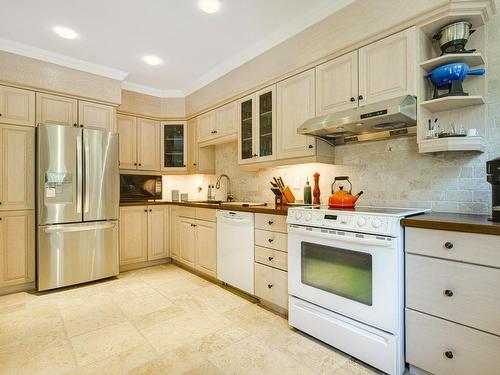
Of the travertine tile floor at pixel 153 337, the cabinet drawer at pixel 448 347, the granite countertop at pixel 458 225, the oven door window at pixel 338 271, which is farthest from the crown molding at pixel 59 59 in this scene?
the cabinet drawer at pixel 448 347

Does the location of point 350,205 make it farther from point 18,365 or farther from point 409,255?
point 18,365

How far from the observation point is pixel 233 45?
3092 millimetres

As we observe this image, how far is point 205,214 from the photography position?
3.36 m

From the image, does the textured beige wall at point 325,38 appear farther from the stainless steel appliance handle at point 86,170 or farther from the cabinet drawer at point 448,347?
the cabinet drawer at point 448,347

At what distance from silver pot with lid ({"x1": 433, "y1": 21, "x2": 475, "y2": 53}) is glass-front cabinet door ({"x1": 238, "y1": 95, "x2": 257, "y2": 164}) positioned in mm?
1817

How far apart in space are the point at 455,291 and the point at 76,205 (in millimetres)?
3550

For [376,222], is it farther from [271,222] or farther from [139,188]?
[139,188]

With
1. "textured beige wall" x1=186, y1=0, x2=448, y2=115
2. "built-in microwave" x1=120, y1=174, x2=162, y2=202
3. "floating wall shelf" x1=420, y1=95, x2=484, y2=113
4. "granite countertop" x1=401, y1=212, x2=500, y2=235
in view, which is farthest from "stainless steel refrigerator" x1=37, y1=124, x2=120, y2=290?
"floating wall shelf" x1=420, y1=95, x2=484, y2=113

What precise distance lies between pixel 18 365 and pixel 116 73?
3.25 m

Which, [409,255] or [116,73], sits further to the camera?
[116,73]

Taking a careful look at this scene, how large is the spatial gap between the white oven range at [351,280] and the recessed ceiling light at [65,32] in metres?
2.80

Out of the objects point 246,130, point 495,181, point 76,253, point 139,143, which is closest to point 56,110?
point 139,143

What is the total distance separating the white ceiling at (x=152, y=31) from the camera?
2.41 meters

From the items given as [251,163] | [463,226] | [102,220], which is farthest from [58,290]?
[463,226]
